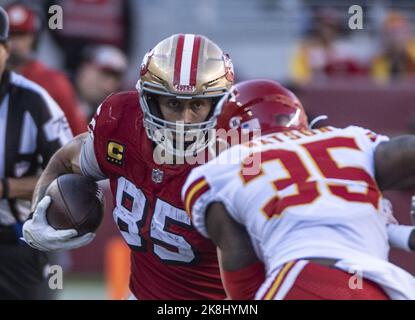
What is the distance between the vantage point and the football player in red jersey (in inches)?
152

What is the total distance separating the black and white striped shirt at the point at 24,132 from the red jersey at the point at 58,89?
70 centimetres

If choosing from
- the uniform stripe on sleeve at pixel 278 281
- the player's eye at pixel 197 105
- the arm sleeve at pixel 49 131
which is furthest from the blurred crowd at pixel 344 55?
the uniform stripe on sleeve at pixel 278 281

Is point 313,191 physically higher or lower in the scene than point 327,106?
higher

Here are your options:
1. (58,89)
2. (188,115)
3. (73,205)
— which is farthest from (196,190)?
(58,89)

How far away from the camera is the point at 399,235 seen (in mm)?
3209

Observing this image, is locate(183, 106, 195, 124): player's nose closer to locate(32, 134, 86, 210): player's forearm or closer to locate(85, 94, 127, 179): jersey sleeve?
locate(85, 94, 127, 179): jersey sleeve

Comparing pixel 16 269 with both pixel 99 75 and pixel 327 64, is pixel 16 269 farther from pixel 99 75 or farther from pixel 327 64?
pixel 327 64

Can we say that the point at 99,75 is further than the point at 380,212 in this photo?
Yes

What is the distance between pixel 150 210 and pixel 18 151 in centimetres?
112

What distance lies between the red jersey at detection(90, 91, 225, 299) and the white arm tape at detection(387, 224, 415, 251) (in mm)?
849

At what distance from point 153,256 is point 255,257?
0.94 m

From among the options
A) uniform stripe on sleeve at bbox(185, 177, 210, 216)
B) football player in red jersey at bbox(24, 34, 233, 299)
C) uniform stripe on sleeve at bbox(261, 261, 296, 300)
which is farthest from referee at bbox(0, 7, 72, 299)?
uniform stripe on sleeve at bbox(261, 261, 296, 300)

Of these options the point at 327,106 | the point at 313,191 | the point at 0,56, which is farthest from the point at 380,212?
the point at 327,106

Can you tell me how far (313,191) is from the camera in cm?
307
